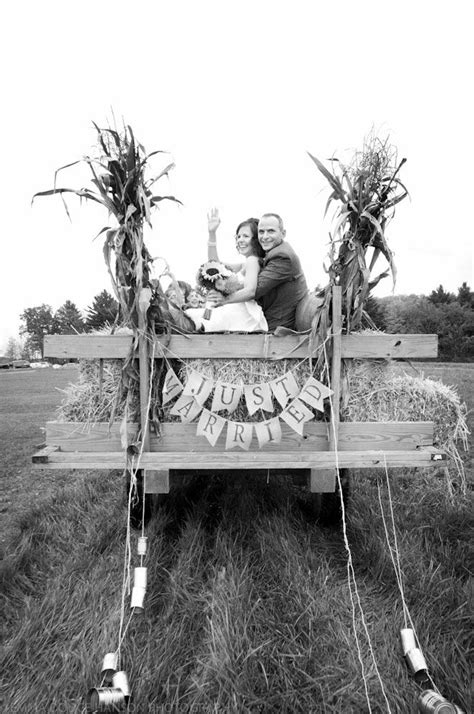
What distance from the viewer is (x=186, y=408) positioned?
9.30 feet

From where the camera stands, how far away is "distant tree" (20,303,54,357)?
288 ft

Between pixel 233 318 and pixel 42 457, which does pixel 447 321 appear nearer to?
pixel 233 318

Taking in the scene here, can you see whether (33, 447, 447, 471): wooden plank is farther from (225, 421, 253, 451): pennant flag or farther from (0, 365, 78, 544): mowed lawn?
(0, 365, 78, 544): mowed lawn

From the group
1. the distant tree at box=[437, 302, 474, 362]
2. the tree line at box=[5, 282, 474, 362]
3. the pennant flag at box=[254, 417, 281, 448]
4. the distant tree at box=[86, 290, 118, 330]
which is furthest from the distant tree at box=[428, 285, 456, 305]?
the pennant flag at box=[254, 417, 281, 448]

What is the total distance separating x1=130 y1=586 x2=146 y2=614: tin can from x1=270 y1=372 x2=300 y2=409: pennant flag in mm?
1215

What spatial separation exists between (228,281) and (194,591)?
205cm

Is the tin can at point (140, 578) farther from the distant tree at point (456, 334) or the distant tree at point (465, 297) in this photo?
the distant tree at point (465, 297)

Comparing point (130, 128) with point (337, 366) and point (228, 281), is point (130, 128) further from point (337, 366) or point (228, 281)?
point (337, 366)

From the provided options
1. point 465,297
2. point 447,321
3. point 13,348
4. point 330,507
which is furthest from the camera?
point 13,348

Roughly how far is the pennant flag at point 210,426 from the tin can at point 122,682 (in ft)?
3.68

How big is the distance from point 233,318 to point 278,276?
1.36 feet

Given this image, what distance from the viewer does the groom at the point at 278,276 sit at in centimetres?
346

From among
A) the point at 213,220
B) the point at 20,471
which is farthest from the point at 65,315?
the point at 213,220

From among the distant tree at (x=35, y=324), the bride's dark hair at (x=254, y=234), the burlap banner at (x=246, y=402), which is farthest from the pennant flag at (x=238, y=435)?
the distant tree at (x=35, y=324)
